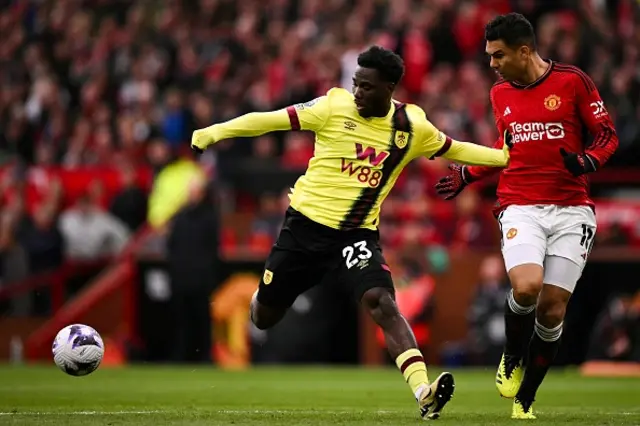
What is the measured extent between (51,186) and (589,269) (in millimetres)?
8216

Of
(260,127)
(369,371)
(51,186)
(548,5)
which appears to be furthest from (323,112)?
(548,5)

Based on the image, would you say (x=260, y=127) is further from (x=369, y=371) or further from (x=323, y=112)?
(x=369, y=371)

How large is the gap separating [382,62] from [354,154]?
72 cm

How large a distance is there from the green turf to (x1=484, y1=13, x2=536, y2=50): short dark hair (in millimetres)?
2665

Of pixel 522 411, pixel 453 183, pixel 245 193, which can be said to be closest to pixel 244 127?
pixel 453 183

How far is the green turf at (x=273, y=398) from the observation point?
9484mm

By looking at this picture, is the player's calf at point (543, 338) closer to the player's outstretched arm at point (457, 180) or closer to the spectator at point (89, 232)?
the player's outstretched arm at point (457, 180)

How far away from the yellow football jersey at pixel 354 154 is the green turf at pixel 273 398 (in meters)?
1.47

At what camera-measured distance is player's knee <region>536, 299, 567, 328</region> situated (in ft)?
31.7

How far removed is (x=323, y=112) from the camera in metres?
9.73

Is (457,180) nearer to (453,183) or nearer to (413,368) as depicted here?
(453,183)

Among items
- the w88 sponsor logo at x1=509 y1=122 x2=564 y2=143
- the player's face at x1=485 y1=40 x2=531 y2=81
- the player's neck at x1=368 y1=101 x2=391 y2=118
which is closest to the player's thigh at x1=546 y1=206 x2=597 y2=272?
the w88 sponsor logo at x1=509 y1=122 x2=564 y2=143

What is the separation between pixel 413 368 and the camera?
30.2ft

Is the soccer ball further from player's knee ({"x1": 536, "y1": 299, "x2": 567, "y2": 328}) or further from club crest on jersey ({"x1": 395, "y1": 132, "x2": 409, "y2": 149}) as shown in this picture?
player's knee ({"x1": 536, "y1": 299, "x2": 567, "y2": 328})
